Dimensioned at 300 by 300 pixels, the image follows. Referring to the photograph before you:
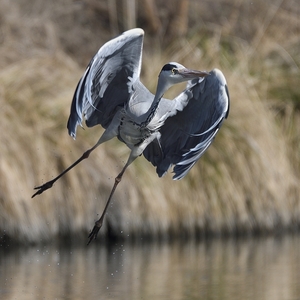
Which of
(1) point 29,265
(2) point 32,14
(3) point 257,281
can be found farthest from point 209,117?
(2) point 32,14

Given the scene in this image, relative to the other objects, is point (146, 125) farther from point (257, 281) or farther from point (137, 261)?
point (137, 261)

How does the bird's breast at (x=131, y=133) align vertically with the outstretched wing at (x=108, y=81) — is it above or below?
below

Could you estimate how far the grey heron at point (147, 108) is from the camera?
5609 millimetres

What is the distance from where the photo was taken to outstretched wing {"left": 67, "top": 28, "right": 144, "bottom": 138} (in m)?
5.49

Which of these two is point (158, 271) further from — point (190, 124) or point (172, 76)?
point (172, 76)

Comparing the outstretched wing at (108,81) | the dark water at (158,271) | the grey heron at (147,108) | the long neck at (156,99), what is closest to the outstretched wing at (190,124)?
the grey heron at (147,108)

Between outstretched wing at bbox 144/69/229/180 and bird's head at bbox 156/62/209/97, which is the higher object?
bird's head at bbox 156/62/209/97

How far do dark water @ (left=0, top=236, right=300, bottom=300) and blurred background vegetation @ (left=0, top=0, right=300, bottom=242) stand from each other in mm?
257

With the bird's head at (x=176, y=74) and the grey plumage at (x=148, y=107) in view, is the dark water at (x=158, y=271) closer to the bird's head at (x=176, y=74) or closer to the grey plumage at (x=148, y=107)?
the grey plumage at (x=148, y=107)

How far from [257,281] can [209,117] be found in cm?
236

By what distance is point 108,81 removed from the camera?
5.96 meters

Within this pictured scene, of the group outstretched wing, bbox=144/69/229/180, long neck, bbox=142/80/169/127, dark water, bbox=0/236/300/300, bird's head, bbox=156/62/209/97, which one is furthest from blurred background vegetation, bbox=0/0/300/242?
bird's head, bbox=156/62/209/97

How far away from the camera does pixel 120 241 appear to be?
947cm

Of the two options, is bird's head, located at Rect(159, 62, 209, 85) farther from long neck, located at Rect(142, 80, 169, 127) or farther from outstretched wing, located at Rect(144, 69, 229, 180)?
outstretched wing, located at Rect(144, 69, 229, 180)
